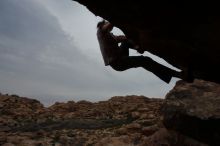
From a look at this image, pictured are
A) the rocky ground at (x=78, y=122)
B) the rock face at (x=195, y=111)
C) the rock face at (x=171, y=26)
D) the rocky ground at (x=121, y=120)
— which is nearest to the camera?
the rock face at (x=171, y=26)

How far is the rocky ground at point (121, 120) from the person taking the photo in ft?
41.5

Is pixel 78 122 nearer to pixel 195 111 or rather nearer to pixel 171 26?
pixel 195 111

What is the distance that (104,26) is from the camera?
4227 mm

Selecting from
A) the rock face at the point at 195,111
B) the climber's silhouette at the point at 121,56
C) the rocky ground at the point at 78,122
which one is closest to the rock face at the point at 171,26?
the climber's silhouette at the point at 121,56

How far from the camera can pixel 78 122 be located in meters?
21.1

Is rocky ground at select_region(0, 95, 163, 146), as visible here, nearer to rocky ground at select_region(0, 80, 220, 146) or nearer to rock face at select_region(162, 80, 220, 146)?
rocky ground at select_region(0, 80, 220, 146)

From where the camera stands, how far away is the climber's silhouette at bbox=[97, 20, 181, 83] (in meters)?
4.27

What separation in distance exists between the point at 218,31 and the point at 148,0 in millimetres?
687

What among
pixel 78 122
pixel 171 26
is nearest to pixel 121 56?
pixel 171 26

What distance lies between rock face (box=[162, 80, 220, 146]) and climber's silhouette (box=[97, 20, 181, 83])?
25.6 ft

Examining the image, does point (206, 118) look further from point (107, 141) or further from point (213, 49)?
point (213, 49)

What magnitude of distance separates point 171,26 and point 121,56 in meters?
0.83

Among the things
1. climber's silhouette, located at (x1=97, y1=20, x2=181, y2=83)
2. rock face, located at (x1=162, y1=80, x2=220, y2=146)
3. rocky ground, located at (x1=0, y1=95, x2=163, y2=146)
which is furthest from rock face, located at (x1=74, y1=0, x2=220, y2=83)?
rocky ground, located at (x1=0, y1=95, x2=163, y2=146)

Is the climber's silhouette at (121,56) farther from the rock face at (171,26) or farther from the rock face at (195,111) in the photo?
the rock face at (195,111)
